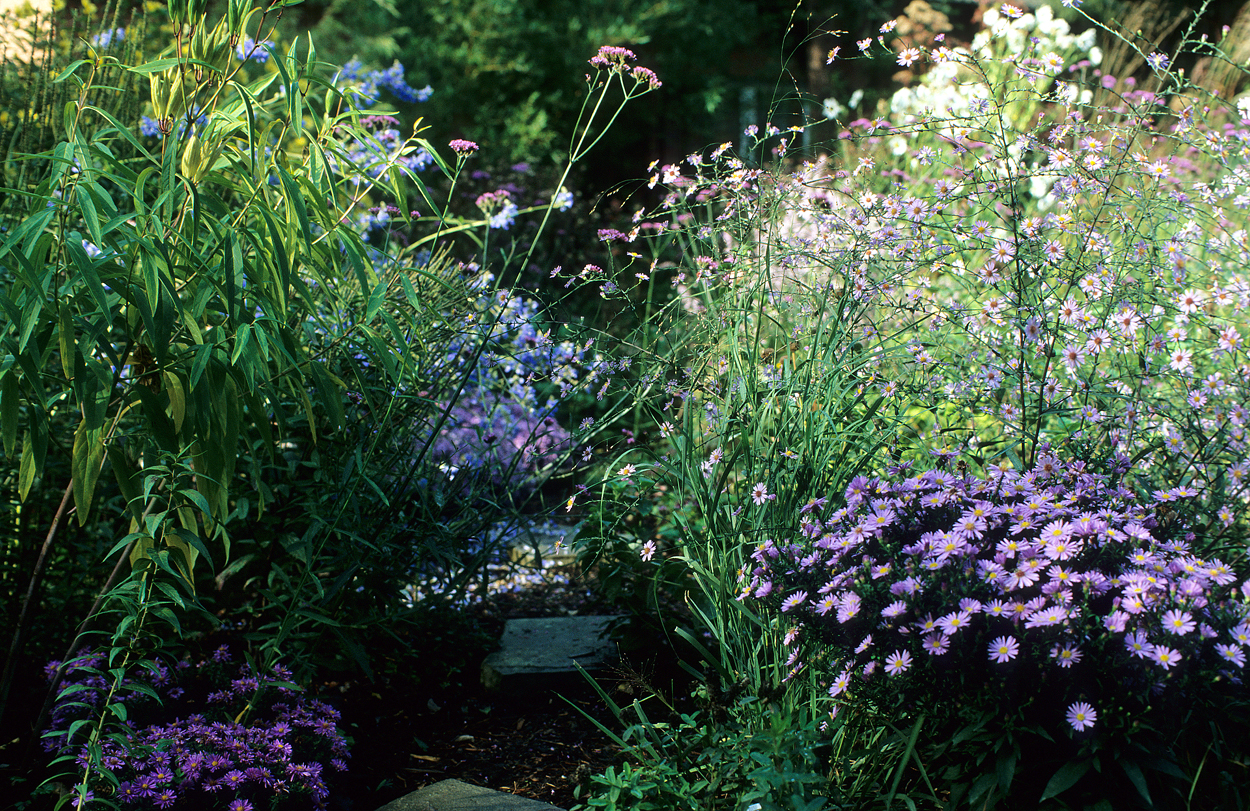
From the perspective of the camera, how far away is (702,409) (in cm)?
234

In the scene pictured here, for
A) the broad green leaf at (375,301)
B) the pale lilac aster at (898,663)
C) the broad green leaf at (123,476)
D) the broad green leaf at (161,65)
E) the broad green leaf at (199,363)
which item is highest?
the broad green leaf at (161,65)

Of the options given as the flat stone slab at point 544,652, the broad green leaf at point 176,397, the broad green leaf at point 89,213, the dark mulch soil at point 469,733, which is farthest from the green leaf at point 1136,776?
the broad green leaf at point 89,213

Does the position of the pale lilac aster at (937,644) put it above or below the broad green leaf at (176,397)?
below

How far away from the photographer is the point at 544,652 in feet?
8.65

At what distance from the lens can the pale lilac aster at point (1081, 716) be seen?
4.60 ft

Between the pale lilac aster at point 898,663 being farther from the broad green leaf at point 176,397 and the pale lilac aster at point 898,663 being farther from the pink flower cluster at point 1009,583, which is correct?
the broad green leaf at point 176,397

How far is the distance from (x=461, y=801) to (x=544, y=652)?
2.41ft

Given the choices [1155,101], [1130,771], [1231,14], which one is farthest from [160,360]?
[1231,14]

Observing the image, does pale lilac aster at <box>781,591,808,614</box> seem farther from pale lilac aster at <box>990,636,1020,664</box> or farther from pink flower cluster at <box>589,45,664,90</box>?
pink flower cluster at <box>589,45,664,90</box>

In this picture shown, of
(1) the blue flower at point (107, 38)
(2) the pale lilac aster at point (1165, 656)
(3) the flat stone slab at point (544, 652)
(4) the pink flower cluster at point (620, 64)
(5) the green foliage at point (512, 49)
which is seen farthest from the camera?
(5) the green foliage at point (512, 49)

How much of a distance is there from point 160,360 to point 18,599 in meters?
1.21

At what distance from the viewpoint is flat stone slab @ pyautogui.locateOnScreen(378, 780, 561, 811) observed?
1895 millimetres

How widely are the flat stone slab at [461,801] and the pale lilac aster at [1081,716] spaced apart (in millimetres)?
1065

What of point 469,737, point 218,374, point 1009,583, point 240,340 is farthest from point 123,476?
point 1009,583
